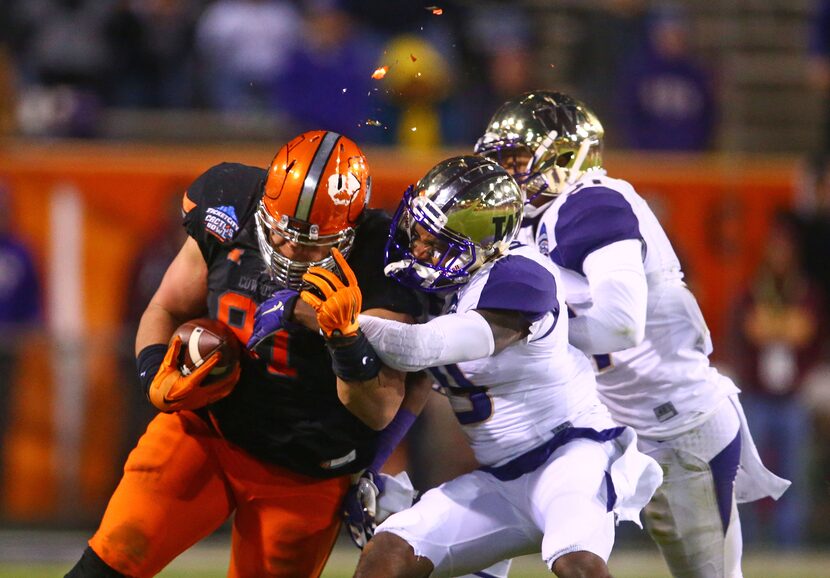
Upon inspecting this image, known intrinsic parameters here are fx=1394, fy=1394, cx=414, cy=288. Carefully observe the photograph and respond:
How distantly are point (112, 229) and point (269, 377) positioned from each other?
4.78 metres

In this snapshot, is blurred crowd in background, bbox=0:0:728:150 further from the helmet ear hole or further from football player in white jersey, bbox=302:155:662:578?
football player in white jersey, bbox=302:155:662:578

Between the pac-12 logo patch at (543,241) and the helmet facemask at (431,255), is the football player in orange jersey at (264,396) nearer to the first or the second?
the helmet facemask at (431,255)

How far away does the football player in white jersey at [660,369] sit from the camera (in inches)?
171

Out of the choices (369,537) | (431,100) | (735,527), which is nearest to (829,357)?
(431,100)

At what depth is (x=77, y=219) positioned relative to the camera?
28.4ft

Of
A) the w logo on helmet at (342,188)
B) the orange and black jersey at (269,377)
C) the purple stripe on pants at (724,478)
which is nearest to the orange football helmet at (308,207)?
the w logo on helmet at (342,188)

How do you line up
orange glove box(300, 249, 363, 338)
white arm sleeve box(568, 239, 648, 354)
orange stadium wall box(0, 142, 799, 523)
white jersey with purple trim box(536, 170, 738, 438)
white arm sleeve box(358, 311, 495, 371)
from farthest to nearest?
orange stadium wall box(0, 142, 799, 523) < white jersey with purple trim box(536, 170, 738, 438) < white arm sleeve box(568, 239, 648, 354) < white arm sleeve box(358, 311, 495, 371) < orange glove box(300, 249, 363, 338)

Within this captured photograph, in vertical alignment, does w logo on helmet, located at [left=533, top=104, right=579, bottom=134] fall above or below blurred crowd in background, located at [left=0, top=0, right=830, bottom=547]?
above

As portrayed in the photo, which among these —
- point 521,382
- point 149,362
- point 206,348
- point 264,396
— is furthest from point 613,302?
point 149,362

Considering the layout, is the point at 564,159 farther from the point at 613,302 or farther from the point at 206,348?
the point at 206,348

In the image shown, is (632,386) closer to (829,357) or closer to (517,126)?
(517,126)

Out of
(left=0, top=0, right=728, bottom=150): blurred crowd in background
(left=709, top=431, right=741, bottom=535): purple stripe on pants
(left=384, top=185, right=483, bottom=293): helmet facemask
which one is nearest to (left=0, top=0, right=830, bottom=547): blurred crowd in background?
(left=0, top=0, right=728, bottom=150): blurred crowd in background

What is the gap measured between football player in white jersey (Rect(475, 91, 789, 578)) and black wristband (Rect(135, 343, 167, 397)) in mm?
1191

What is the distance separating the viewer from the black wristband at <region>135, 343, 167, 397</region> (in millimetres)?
4105
